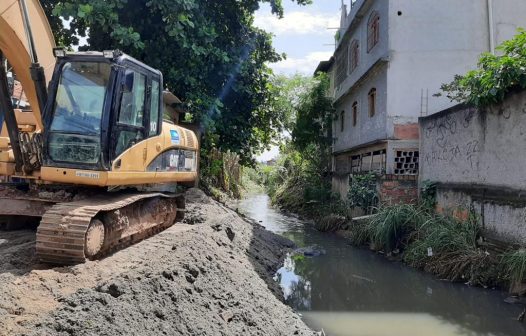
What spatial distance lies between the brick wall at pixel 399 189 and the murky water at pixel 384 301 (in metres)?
1.86

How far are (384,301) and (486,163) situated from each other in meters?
3.48

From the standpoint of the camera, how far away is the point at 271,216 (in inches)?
757

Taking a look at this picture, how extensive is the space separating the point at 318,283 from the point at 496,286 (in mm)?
3102

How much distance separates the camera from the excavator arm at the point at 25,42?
18.5 feet

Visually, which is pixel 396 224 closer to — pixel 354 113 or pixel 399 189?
pixel 399 189

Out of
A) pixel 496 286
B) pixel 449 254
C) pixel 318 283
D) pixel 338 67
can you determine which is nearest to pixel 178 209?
pixel 318 283

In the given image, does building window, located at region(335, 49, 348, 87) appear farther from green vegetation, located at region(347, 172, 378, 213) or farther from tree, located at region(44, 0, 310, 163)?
green vegetation, located at region(347, 172, 378, 213)

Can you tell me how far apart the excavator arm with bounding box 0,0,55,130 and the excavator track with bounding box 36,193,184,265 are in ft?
4.49

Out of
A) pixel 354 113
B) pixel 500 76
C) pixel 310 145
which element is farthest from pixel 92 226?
pixel 310 145

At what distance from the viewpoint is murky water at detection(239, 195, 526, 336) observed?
20.3 ft

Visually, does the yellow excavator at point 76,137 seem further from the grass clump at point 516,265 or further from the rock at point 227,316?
the grass clump at point 516,265

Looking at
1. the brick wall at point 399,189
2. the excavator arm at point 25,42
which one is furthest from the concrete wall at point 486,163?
the excavator arm at point 25,42

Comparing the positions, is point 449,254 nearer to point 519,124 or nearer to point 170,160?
point 519,124

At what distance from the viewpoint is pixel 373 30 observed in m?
14.3
